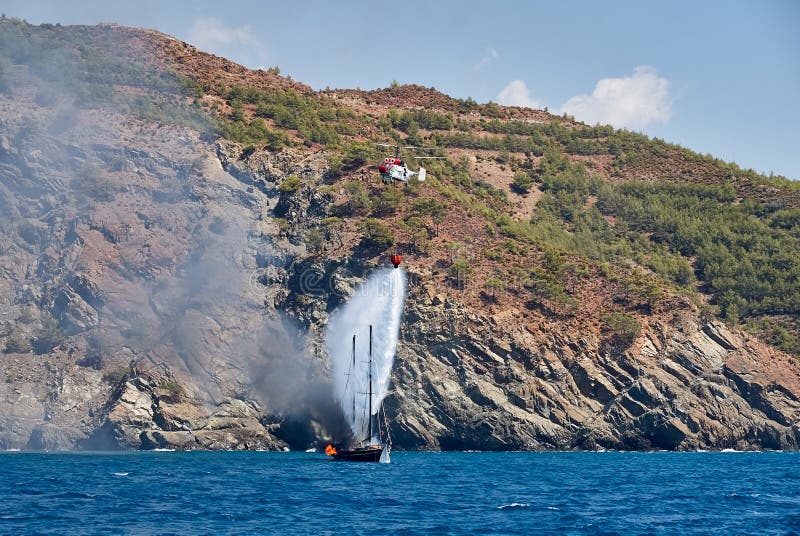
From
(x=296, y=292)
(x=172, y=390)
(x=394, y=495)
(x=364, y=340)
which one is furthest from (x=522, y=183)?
(x=394, y=495)

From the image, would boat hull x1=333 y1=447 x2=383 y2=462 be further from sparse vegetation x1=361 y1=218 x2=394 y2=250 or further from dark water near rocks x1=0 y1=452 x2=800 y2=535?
sparse vegetation x1=361 y1=218 x2=394 y2=250

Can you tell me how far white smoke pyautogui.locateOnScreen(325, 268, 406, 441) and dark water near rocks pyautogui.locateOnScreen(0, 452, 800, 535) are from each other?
10.4 metres

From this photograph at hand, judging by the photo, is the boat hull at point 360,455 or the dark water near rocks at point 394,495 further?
the boat hull at point 360,455

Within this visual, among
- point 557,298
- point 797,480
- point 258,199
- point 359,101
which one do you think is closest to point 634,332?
point 557,298

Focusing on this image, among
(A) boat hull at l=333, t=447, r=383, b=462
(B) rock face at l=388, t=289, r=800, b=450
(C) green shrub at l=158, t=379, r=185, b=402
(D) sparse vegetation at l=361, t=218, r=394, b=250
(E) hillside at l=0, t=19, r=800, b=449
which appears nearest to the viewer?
(A) boat hull at l=333, t=447, r=383, b=462

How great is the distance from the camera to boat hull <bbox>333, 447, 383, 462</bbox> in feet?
278

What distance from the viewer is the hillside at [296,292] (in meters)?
101

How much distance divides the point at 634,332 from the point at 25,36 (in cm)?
9993

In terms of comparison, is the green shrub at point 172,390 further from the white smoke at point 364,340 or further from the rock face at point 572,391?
the rock face at point 572,391

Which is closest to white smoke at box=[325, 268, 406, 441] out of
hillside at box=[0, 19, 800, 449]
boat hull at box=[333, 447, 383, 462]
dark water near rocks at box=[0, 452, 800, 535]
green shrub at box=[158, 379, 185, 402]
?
hillside at box=[0, 19, 800, 449]

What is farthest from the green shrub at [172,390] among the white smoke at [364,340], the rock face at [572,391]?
the rock face at [572,391]

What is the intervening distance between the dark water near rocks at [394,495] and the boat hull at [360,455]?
127 centimetres

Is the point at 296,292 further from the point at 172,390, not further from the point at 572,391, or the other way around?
the point at 572,391

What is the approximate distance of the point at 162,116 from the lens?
5310 inches
